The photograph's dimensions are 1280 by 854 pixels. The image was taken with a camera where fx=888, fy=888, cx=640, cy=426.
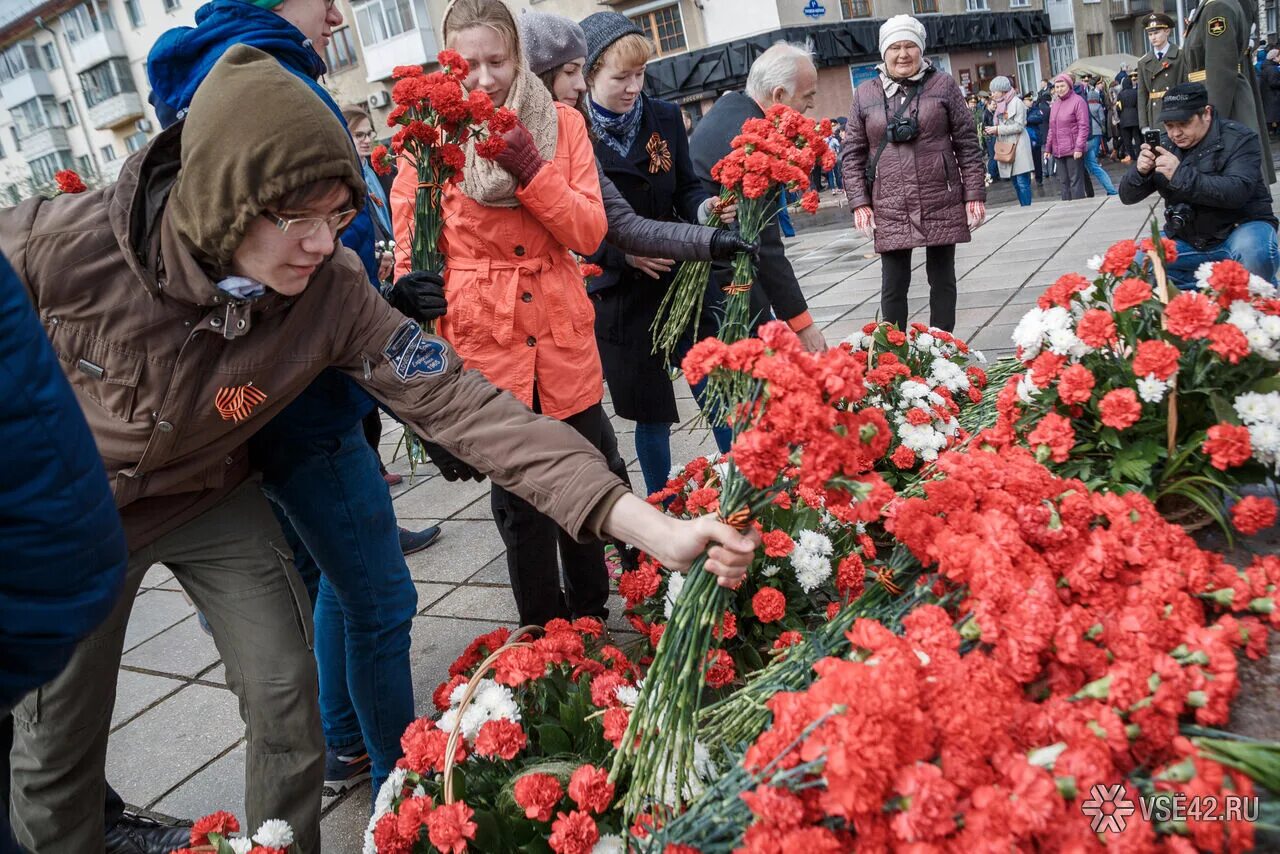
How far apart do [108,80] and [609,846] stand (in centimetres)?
4667

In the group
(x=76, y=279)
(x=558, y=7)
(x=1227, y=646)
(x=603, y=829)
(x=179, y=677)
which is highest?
(x=558, y=7)

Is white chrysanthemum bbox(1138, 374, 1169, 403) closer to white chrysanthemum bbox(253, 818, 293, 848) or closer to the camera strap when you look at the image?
white chrysanthemum bbox(253, 818, 293, 848)

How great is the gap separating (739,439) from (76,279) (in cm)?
120

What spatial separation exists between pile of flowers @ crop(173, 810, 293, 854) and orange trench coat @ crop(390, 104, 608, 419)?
1.23 meters

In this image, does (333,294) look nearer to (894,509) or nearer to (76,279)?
(76,279)

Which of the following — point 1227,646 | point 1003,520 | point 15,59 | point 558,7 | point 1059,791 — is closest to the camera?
point 1059,791

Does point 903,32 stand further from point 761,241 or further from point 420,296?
point 420,296

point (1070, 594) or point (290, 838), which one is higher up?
point (1070, 594)

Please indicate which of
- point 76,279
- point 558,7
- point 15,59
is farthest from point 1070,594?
point 15,59

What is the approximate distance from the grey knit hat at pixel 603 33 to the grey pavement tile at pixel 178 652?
266 centimetres

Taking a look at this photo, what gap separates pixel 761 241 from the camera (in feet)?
11.9

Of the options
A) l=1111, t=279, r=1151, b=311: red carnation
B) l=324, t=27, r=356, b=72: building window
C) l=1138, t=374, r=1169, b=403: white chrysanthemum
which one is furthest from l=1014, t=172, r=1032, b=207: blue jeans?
l=324, t=27, r=356, b=72: building window

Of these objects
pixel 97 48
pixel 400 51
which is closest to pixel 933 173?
A: pixel 400 51

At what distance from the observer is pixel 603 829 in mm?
1606
